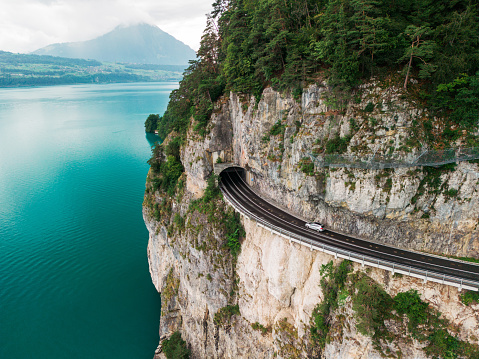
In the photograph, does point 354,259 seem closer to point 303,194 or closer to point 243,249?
point 303,194

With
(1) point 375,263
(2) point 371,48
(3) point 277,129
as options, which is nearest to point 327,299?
(1) point 375,263

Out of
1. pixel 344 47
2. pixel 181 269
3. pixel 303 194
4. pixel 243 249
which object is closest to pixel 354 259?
pixel 303 194

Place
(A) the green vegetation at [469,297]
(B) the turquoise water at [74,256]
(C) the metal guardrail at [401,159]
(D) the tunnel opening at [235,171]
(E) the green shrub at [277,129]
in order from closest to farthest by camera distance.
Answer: (A) the green vegetation at [469,297] → (C) the metal guardrail at [401,159] → (E) the green shrub at [277,129] → (B) the turquoise water at [74,256] → (D) the tunnel opening at [235,171]

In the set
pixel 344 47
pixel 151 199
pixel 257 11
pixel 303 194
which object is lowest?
pixel 151 199

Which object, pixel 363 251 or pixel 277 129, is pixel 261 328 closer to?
pixel 363 251

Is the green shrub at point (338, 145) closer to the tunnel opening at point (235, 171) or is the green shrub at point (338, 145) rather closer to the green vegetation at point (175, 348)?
the tunnel opening at point (235, 171)

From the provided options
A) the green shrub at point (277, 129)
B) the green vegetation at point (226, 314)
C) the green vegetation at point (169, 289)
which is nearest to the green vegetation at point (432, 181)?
the green shrub at point (277, 129)
